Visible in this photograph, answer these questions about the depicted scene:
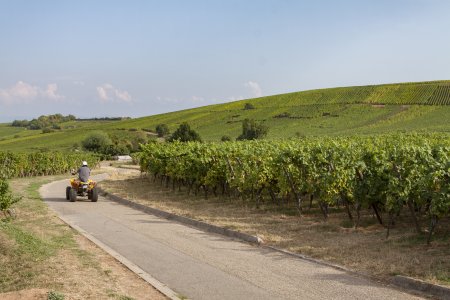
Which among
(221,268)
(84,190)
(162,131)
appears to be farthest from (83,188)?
(162,131)

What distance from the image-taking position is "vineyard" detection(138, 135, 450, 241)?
40.1 ft

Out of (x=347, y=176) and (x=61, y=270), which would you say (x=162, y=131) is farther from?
(x=61, y=270)

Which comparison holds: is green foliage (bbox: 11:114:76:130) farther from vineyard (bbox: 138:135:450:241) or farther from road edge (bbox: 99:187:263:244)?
vineyard (bbox: 138:135:450:241)

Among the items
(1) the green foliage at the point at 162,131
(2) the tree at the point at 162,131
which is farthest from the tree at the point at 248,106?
(2) the tree at the point at 162,131

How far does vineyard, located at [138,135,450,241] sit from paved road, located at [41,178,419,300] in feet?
10.9

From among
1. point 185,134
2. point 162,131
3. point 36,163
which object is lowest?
point 36,163

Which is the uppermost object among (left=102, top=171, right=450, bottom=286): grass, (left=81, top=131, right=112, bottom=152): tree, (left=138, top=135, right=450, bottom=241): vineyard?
(left=81, top=131, right=112, bottom=152): tree

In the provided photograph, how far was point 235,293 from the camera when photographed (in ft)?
26.6

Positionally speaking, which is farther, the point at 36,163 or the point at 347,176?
the point at 36,163

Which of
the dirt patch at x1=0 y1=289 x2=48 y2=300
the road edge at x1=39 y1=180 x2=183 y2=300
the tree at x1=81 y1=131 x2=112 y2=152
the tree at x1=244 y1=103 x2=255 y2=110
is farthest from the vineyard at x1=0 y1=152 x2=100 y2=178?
the tree at x1=244 y1=103 x2=255 y2=110

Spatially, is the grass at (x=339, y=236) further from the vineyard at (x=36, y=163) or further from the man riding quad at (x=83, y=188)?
the vineyard at (x=36, y=163)

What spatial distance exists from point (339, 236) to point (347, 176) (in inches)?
104

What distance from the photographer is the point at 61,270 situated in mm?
9070

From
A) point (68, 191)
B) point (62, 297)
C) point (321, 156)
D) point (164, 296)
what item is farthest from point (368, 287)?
point (68, 191)
